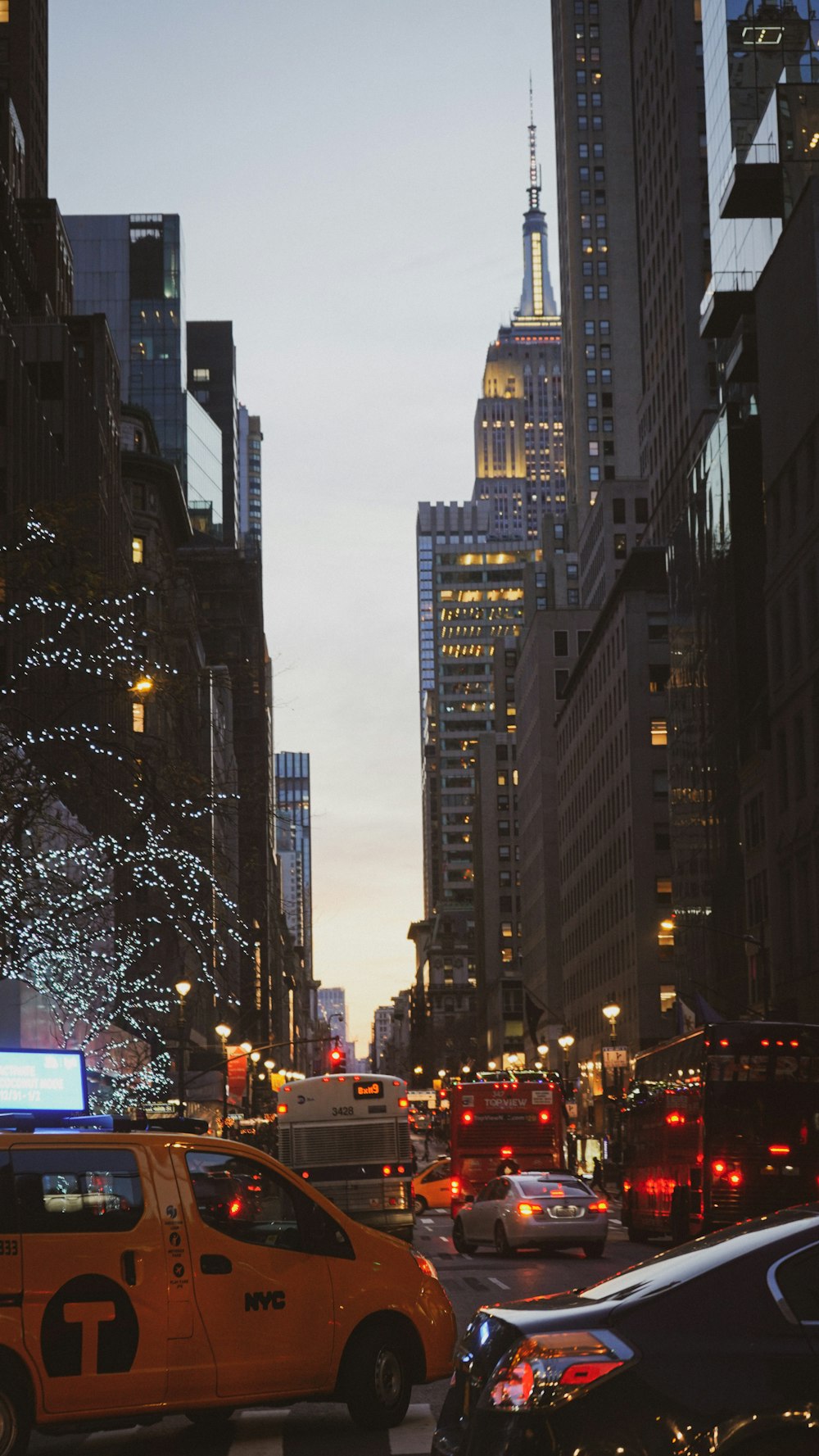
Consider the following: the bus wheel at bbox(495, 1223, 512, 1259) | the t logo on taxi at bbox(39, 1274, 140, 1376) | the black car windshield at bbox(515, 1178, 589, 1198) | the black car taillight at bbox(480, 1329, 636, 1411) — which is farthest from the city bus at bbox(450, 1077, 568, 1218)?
the black car taillight at bbox(480, 1329, 636, 1411)

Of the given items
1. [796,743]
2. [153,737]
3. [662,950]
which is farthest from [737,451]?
[153,737]

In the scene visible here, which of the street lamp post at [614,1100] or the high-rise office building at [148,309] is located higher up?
the high-rise office building at [148,309]

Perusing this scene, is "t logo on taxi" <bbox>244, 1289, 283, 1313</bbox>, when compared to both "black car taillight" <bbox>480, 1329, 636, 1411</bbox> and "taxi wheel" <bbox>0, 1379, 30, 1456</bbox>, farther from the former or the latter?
"black car taillight" <bbox>480, 1329, 636, 1411</bbox>

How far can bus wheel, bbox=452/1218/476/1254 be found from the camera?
101ft

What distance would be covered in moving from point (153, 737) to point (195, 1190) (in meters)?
7.50

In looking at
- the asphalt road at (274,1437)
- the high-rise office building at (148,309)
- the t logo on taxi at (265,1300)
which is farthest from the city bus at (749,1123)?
the high-rise office building at (148,309)

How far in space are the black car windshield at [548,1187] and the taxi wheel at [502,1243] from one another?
74 centimetres

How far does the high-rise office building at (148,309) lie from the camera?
16400cm

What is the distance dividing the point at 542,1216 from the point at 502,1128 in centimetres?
1475

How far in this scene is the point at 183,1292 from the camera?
10.8 metres

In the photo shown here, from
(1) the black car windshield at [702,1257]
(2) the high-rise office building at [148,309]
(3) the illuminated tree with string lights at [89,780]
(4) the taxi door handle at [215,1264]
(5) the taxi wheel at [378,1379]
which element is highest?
(2) the high-rise office building at [148,309]

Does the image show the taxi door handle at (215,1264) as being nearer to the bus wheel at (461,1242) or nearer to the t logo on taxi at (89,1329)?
the t logo on taxi at (89,1329)

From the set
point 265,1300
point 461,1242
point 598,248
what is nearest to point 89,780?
point 265,1300

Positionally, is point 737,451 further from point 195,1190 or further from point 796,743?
point 195,1190
